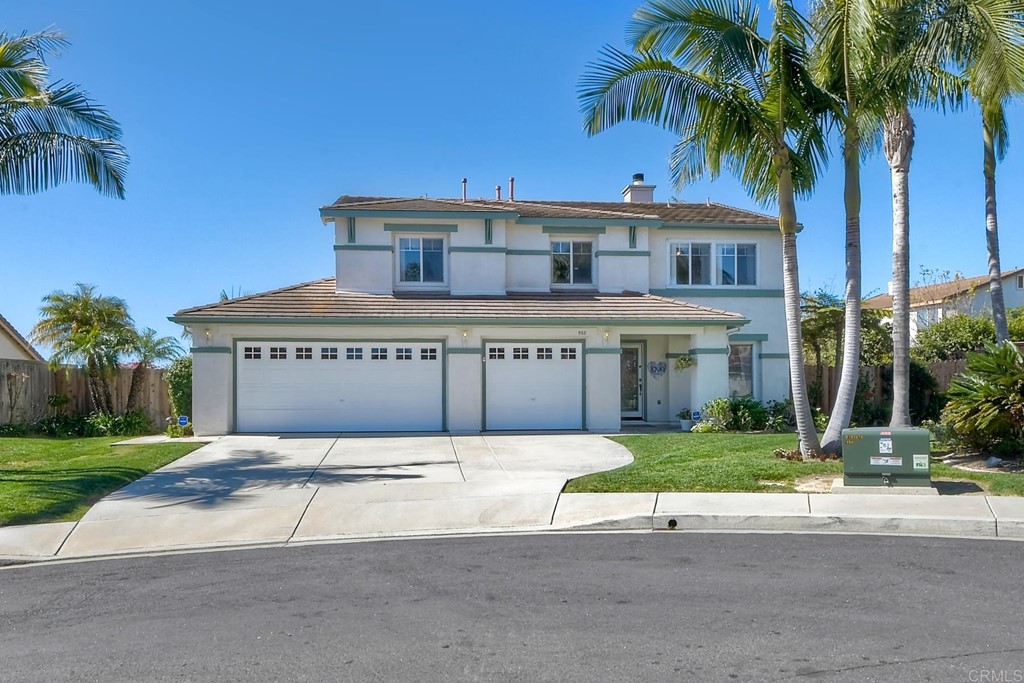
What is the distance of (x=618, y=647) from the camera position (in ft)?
19.1

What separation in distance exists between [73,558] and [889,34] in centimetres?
1291

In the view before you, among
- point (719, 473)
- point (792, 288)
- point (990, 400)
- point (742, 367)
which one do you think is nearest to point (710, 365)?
point (742, 367)

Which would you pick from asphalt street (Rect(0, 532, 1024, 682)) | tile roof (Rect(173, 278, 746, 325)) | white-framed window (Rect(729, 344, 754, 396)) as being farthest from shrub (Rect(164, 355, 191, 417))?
white-framed window (Rect(729, 344, 754, 396))

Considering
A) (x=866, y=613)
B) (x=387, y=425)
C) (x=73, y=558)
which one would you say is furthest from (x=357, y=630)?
(x=387, y=425)

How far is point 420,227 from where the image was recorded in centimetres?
2131

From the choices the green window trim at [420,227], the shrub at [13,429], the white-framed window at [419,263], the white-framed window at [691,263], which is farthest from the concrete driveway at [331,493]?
the white-framed window at [691,263]

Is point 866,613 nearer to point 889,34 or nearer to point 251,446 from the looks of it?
point 889,34

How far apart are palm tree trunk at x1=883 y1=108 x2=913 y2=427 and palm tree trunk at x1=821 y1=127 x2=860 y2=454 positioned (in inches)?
26.0

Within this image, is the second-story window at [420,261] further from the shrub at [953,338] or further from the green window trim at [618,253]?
the shrub at [953,338]

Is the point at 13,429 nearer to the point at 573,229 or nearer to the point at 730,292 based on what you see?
the point at 573,229

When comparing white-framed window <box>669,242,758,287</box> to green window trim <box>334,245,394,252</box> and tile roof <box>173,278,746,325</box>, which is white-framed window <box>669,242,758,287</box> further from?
green window trim <box>334,245,394,252</box>

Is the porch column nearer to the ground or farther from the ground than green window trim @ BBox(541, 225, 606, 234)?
nearer to the ground

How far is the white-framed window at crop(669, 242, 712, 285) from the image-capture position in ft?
75.4

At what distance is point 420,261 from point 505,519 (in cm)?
1229
